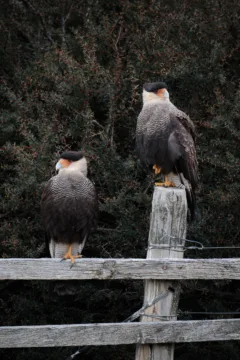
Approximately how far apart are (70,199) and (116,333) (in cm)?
112

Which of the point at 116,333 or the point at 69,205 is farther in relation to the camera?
the point at 69,205

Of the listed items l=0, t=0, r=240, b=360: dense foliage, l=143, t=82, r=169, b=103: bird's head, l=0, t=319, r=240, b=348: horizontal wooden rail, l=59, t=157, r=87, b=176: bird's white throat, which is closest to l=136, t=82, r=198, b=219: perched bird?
l=143, t=82, r=169, b=103: bird's head

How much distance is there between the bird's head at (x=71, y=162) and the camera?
12.9 ft

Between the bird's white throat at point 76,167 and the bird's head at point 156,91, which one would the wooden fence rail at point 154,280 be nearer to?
the bird's white throat at point 76,167

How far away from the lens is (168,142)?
13.7 ft

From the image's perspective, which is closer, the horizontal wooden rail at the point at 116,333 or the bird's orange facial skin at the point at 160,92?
the horizontal wooden rail at the point at 116,333

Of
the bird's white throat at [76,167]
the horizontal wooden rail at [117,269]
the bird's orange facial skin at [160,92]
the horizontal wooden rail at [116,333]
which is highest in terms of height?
the bird's orange facial skin at [160,92]

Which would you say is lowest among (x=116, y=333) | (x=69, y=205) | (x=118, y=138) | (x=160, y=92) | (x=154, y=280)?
(x=116, y=333)

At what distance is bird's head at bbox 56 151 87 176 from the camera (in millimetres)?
3939

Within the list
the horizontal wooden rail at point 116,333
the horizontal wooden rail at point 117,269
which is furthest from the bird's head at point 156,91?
the horizontal wooden rail at point 116,333

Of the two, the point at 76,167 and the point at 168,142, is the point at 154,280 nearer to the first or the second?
the point at 76,167

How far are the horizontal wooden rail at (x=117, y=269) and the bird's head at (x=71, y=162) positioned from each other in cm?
96

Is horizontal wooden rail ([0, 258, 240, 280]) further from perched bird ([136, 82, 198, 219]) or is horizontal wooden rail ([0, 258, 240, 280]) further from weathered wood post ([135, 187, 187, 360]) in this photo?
perched bird ([136, 82, 198, 219])

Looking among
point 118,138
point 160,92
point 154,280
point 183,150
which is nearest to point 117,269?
point 154,280
